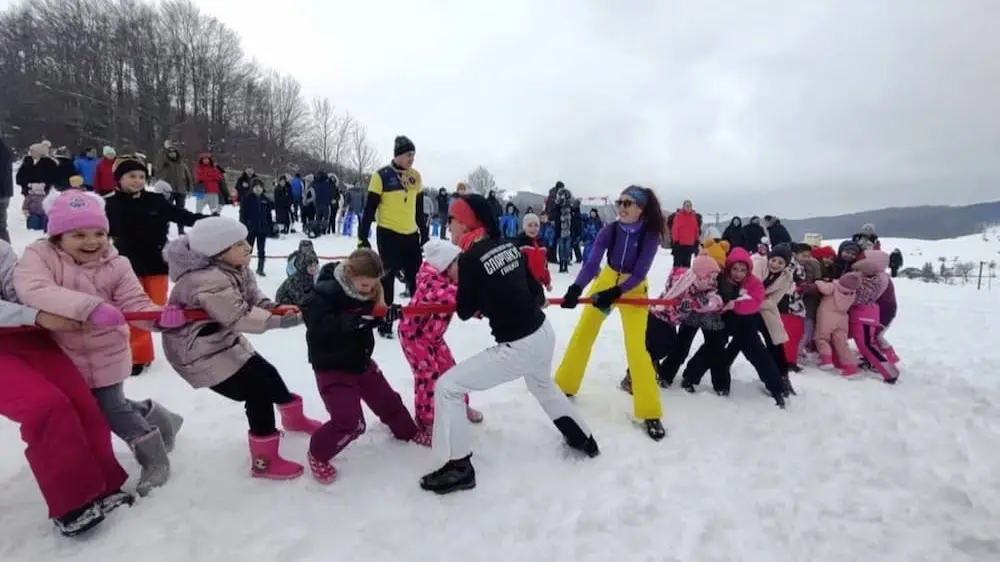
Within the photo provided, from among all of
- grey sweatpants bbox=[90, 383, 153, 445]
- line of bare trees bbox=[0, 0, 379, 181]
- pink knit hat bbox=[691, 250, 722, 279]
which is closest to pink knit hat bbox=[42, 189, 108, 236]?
grey sweatpants bbox=[90, 383, 153, 445]

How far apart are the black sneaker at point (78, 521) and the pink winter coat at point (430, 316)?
1.98 m

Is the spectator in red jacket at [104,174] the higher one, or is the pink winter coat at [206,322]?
the spectator in red jacket at [104,174]

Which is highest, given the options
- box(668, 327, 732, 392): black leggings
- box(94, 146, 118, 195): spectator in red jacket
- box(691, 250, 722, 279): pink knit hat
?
box(94, 146, 118, 195): spectator in red jacket

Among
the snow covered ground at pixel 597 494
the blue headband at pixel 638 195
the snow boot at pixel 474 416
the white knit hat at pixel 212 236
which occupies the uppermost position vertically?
the blue headband at pixel 638 195

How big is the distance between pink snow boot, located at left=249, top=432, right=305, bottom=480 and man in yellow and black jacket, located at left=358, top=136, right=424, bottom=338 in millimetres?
2458

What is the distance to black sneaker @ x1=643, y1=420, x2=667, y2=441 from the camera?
A: 419cm

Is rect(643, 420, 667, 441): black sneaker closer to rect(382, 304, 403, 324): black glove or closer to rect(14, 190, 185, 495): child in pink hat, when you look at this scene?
rect(382, 304, 403, 324): black glove

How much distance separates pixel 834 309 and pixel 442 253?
17.4 feet

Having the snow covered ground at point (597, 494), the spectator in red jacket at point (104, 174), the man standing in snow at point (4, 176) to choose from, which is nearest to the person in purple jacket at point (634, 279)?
the snow covered ground at point (597, 494)

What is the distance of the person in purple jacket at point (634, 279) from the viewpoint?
4.32 metres

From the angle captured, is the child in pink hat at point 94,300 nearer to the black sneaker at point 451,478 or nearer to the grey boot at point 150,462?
the grey boot at point 150,462

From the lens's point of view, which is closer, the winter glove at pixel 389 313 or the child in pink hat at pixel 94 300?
the child in pink hat at pixel 94 300

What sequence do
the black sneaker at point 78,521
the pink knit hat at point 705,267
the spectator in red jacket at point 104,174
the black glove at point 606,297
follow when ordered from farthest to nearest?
the spectator in red jacket at point 104,174 → the pink knit hat at point 705,267 → the black glove at point 606,297 → the black sneaker at point 78,521

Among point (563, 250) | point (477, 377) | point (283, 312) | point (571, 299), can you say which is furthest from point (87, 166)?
point (477, 377)
